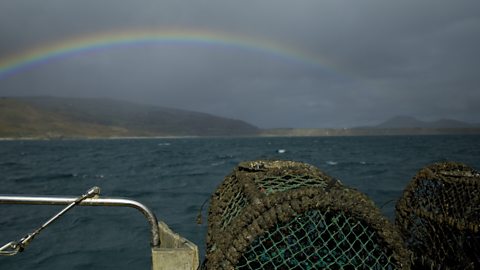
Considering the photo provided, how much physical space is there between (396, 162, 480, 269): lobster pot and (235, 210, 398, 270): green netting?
4.69 feet

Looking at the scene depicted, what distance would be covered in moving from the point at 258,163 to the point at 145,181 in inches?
1027

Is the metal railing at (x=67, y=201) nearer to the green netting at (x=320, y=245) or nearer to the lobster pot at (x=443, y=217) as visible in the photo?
the green netting at (x=320, y=245)

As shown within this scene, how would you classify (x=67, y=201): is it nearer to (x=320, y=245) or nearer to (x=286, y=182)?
(x=286, y=182)

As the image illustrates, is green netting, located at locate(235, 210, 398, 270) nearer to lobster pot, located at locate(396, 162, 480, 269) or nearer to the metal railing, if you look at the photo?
the metal railing

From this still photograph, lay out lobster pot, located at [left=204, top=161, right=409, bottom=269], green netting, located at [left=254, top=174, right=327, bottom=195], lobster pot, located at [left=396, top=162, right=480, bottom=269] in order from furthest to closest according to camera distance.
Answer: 1. lobster pot, located at [left=396, top=162, right=480, bottom=269]
2. green netting, located at [left=254, top=174, right=327, bottom=195]
3. lobster pot, located at [left=204, top=161, right=409, bottom=269]

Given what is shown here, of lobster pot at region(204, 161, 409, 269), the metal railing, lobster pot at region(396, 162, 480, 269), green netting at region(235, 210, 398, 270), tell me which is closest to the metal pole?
the metal railing

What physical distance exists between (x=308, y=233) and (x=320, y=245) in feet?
0.51

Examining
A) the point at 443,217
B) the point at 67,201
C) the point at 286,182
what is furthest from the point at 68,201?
the point at 443,217

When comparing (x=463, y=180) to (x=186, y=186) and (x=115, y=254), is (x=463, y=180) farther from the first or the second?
(x=186, y=186)

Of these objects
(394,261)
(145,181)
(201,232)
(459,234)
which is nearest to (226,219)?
(394,261)

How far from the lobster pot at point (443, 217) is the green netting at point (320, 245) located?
143 centimetres

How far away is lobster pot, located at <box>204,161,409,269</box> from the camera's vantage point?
2256 mm

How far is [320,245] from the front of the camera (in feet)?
8.41

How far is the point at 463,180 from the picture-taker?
4.08m
